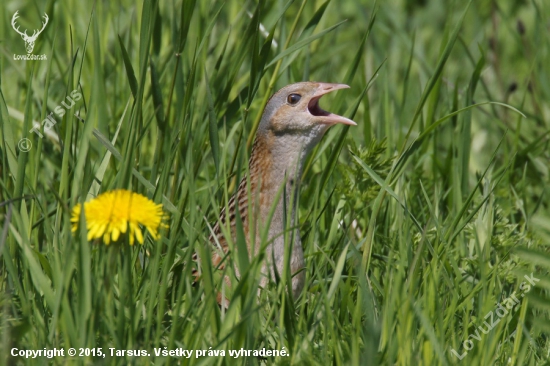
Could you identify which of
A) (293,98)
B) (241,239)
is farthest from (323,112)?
(241,239)

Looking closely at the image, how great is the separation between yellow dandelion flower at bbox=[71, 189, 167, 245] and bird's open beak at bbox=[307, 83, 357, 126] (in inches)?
47.2

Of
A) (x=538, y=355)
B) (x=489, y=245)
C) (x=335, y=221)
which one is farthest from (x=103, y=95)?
(x=538, y=355)

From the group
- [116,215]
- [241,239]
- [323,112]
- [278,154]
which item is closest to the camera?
[116,215]

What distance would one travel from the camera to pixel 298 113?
11.3 feet

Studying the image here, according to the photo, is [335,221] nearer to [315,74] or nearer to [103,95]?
[103,95]

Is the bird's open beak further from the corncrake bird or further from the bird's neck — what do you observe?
the bird's neck

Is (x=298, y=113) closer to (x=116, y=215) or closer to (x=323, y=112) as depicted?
(x=323, y=112)

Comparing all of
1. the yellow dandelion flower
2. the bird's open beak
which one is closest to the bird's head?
the bird's open beak

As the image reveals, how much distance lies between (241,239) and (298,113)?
119cm

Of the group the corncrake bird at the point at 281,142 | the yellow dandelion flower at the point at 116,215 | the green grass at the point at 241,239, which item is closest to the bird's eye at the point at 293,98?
the corncrake bird at the point at 281,142

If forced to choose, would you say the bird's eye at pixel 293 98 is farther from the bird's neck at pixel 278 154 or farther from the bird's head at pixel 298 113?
the bird's neck at pixel 278 154

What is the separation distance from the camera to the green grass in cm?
232

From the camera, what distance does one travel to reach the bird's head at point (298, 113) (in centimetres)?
343

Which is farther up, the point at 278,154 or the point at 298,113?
the point at 298,113
